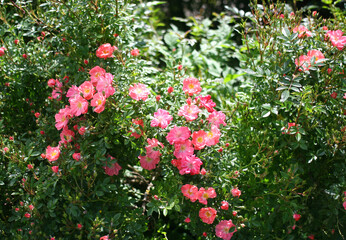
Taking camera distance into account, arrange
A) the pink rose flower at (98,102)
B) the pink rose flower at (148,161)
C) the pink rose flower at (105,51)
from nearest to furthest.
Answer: the pink rose flower at (98,102), the pink rose flower at (148,161), the pink rose flower at (105,51)

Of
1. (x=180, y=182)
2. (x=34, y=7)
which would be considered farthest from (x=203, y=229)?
(x=34, y=7)

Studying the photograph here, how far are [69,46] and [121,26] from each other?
34cm

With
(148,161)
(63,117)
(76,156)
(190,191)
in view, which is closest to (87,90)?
(63,117)

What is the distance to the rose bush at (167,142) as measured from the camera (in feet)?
5.17

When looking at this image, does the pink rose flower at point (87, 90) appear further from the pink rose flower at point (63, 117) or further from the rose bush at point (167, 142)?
the pink rose flower at point (63, 117)

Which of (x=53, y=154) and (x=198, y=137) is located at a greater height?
(x=198, y=137)

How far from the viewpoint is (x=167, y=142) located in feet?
5.50

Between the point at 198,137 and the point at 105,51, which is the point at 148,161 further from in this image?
the point at 105,51

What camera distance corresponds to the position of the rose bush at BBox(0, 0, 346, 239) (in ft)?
5.17

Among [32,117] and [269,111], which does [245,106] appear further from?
[32,117]

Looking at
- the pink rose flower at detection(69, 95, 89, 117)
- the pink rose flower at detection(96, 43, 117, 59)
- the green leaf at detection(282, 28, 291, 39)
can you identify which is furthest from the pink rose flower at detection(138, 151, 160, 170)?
the green leaf at detection(282, 28, 291, 39)

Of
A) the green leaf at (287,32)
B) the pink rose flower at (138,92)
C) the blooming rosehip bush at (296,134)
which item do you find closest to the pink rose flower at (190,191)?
the blooming rosehip bush at (296,134)

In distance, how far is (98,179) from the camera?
1747 millimetres

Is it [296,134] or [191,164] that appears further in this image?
[296,134]
